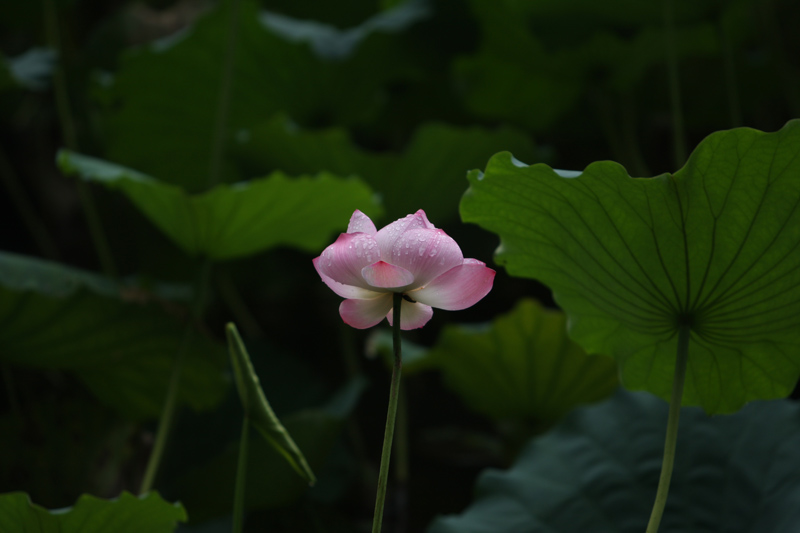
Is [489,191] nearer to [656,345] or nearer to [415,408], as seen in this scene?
[656,345]

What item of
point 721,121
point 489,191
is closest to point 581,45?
point 721,121

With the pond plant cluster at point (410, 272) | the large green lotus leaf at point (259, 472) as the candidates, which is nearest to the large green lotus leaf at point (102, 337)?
the pond plant cluster at point (410, 272)

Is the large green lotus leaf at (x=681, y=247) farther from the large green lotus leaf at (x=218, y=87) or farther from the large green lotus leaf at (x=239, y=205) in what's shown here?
the large green lotus leaf at (x=218, y=87)

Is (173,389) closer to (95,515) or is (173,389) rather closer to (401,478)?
(95,515)

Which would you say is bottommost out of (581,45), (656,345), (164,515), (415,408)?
(164,515)

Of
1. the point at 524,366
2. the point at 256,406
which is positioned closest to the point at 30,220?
the point at 524,366

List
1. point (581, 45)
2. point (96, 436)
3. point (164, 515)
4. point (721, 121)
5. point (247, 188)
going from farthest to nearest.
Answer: point (721, 121) → point (581, 45) → point (96, 436) → point (247, 188) → point (164, 515)
